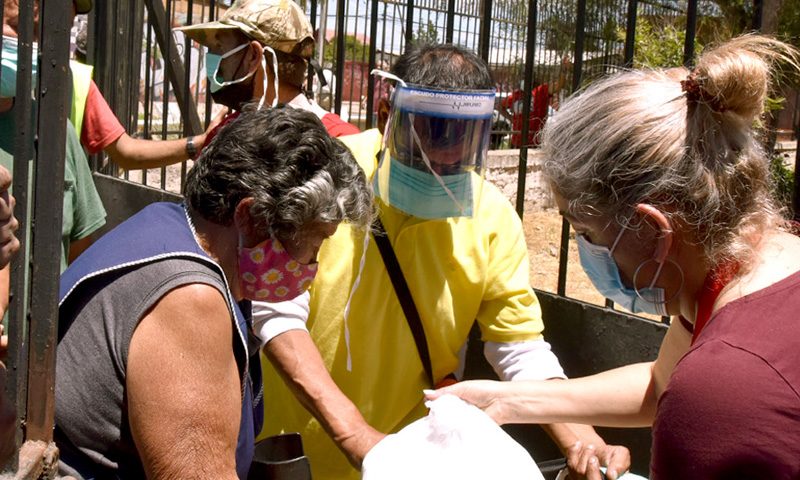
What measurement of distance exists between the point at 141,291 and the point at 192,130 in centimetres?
325

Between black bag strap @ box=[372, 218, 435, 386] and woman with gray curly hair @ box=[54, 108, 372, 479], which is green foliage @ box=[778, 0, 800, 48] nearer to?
black bag strap @ box=[372, 218, 435, 386]

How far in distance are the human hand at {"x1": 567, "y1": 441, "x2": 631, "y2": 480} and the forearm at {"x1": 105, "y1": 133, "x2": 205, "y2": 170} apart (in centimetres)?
216

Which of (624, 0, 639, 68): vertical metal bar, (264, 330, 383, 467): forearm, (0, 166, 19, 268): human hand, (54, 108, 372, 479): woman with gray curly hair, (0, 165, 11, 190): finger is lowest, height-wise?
(264, 330, 383, 467): forearm

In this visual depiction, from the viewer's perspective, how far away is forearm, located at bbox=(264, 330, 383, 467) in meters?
2.54

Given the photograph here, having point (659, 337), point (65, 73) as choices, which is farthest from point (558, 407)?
point (65, 73)

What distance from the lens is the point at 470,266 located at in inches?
112

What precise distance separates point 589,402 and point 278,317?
2.87 ft

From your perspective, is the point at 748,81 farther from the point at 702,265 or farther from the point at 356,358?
the point at 356,358

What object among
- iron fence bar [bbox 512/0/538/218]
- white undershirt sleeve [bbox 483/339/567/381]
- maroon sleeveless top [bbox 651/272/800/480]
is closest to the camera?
maroon sleeveless top [bbox 651/272/800/480]

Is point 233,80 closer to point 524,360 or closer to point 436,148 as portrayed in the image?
point 436,148

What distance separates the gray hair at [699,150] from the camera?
70.8 inches

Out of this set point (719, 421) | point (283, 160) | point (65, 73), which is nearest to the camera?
point (719, 421)

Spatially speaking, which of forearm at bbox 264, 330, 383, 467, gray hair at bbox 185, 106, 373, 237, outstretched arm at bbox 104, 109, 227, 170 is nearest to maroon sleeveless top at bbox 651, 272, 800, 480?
gray hair at bbox 185, 106, 373, 237

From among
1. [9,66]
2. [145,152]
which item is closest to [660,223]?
[9,66]
